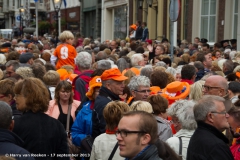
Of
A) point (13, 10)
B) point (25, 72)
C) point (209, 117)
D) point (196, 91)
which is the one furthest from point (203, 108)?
point (13, 10)

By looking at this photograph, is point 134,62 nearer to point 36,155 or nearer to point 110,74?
point 110,74

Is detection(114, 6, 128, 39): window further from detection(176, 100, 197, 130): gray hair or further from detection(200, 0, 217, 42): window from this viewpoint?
detection(176, 100, 197, 130): gray hair

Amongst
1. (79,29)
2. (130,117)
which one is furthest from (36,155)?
(79,29)

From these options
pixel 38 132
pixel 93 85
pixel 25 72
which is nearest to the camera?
pixel 38 132

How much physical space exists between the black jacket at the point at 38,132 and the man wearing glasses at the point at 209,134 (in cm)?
156

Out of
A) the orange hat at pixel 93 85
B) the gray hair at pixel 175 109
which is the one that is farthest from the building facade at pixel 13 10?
the gray hair at pixel 175 109

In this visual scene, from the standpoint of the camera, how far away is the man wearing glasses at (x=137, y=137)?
4.47 meters

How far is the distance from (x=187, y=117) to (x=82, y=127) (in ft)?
5.58

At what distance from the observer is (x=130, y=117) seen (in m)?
4.62

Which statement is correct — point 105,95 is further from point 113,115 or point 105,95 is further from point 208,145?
point 208,145

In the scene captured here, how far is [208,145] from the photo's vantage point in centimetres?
512

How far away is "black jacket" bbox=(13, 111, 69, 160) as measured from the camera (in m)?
5.82

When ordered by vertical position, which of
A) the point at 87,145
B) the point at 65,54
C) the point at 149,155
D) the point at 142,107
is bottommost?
the point at 87,145

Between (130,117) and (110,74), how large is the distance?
3.05 m
